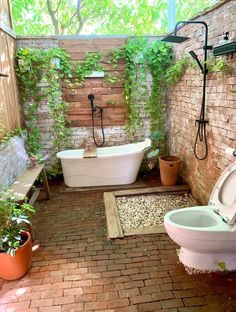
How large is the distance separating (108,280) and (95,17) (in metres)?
3.89

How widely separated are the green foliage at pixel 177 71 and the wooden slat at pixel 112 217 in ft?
6.13

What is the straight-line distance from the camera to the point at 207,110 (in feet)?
9.11

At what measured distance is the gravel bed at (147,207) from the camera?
2.81 metres

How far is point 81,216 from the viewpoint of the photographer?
3020 mm

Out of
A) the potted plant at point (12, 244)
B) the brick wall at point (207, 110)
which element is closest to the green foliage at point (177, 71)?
the brick wall at point (207, 110)

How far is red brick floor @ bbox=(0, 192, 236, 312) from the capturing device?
1.76 metres

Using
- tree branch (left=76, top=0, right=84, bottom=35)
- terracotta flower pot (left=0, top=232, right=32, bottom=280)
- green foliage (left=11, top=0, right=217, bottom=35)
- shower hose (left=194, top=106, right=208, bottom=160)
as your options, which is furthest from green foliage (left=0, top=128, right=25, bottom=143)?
shower hose (left=194, top=106, right=208, bottom=160)

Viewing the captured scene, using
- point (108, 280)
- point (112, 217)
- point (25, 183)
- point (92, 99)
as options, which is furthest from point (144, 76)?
point (108, 280)

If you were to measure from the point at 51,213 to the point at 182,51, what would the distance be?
275 centimetres

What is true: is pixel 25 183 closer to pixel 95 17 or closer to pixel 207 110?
pixel 207 110

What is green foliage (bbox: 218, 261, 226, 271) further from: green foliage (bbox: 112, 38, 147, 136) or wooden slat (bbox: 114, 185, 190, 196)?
green foliage (bbox: 112, 38, 147, 136)

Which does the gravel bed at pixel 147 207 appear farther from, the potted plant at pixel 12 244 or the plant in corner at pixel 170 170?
the potted plant at pixel 12 244

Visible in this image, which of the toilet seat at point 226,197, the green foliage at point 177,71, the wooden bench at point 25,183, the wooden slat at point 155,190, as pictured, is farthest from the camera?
the wooden slat at point 155,190

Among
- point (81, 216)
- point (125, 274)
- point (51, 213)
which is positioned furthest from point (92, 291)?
point (51, 213)
